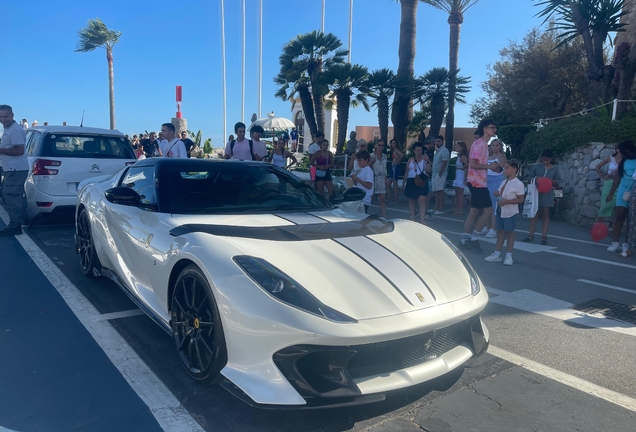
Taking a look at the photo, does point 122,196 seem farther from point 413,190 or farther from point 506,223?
point 413,190

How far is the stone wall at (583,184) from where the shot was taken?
1023cm

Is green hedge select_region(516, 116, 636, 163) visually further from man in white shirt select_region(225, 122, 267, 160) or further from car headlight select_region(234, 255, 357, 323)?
car headlight select_region(234, 255, 357, 323)

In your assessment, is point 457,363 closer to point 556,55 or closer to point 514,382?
point 514,382

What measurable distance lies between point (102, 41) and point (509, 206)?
3660cm

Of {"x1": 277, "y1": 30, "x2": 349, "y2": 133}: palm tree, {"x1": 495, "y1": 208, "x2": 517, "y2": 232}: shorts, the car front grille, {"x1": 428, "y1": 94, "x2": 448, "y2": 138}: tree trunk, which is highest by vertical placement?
{"x1": 277, "y1": 30, "x2": 349, "y2": 133}: palm tree

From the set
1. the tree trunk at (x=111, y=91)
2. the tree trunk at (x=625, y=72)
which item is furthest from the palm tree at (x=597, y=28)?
the tree trunk at (x=111, y=91)

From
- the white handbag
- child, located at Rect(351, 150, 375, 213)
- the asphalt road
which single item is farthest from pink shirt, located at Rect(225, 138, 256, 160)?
the white handbag

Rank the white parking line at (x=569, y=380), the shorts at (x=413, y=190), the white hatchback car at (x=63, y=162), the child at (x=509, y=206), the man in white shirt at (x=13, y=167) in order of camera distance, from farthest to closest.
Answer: the shorts at (x=413, y=190), the white hatchback car at (x=63, y=162), the man in white shirt at (x=13, y=167), the child at (x=509, y=206), the white parking line at (x=569, y=380)

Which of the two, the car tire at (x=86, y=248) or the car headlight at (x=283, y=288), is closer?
the car headlight at (x=283, y=288)

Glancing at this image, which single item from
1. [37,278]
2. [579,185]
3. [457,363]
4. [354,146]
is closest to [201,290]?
[457,363]

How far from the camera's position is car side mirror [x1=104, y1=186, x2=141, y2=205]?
12.6 ft

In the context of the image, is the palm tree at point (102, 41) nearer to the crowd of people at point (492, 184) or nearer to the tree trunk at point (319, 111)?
the tree trunk at point (319, 111)

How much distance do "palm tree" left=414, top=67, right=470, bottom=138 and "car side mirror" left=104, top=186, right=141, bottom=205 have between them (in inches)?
608

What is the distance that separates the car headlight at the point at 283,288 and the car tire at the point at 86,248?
2.83m
